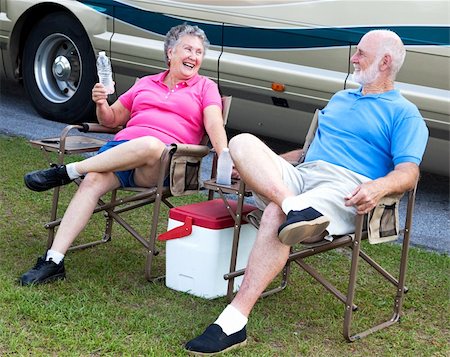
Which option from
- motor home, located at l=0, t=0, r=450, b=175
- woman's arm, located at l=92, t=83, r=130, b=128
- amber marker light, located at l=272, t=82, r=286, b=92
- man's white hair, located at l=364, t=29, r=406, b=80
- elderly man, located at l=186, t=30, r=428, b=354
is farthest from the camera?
amber marker light, located at l=272, t=82, r=286, b=92

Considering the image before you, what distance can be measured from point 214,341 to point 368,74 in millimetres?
1383

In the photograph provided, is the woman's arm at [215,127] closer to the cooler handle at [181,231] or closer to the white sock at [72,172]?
the cooler handle at [181,231]

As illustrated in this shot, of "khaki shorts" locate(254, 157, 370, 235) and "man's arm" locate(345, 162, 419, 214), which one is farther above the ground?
"man's arm" locate(345, 162, 419, 214)

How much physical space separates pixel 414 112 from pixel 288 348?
1131mm

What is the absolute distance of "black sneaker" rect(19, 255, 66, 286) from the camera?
4.29 meters

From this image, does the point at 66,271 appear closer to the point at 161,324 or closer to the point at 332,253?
the point at 161,324

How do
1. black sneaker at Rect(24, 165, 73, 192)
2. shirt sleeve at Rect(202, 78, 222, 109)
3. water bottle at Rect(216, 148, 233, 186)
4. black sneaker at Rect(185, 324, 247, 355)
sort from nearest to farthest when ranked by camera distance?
black sneaker at Rect(185, 324, 247, 355)
water bottle at Rect(216, 148, 233, 186)
black sneaker at Rect(24, 165, 73, 192)
shirt sleeve at Rect(202, 78, 222, 109)

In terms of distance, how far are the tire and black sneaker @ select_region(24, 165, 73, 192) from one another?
3.25m

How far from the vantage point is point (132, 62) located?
291 inches

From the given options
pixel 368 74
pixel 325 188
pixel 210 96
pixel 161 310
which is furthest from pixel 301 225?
pixel 210 96

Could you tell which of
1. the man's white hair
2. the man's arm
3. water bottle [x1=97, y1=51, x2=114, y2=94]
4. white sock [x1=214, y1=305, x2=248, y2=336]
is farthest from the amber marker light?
white sock [x1=214, y1=305, x2=248, y2=336]

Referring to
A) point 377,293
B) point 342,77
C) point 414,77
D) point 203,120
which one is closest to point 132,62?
point 342,77

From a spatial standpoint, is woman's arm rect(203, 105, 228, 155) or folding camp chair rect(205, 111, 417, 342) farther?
woman's arm rect(203, 105, 228, 155)

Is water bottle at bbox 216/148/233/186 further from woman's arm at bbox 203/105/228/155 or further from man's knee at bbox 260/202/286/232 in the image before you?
man's knee at bbox 260/202/286/232
